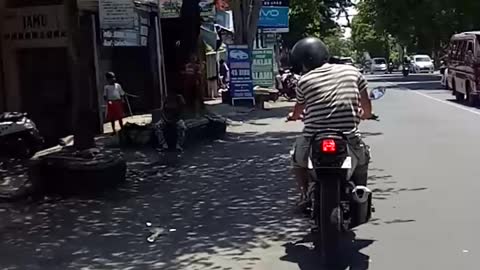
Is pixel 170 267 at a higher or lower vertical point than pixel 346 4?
lower

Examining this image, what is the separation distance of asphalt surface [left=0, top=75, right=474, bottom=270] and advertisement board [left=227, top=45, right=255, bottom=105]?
12601 millimetres

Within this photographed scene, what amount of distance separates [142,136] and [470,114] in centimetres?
1068

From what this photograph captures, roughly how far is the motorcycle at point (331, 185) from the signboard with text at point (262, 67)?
24358 mm

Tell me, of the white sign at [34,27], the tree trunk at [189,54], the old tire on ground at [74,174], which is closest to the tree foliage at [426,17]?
the tree trunk at [189,54]

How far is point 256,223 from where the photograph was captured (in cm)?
897

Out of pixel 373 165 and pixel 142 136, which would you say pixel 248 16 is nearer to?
pixel 142 136

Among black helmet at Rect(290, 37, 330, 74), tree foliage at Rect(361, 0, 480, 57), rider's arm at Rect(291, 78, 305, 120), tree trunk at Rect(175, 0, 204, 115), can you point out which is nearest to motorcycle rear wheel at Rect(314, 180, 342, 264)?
rider's arm at Rect(291, 78, 305, 120)

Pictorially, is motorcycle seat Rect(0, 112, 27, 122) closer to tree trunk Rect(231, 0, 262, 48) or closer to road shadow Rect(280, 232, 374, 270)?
road shadow Rect(280, 232, 374, 270)

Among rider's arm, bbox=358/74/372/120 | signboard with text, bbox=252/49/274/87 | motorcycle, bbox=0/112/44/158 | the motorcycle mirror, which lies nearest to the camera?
rider's arm, bbox=358/74/372/120

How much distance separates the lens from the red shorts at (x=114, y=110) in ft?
61.3

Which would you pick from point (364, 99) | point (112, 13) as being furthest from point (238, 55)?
point (364, 99)

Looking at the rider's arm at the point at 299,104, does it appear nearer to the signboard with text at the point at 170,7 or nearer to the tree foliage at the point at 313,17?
the signboard with text at the point at 170,7

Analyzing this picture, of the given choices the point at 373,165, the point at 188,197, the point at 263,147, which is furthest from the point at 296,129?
the point at 188,197

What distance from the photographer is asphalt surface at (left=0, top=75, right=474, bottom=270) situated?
7.36 meters
